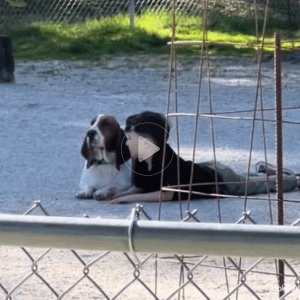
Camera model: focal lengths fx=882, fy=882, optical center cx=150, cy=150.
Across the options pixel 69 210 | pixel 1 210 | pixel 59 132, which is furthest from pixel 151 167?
pixel 59 132

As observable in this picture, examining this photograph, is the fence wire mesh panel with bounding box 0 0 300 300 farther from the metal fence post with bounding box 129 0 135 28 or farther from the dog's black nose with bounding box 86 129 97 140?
the metal fence post with bounding box 129 0 135 28

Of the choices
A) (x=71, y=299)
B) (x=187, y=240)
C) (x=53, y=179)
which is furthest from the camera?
(x=53, y=179)

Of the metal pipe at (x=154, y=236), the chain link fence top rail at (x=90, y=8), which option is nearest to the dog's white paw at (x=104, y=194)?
the metal pipe at (x=154, y=236)

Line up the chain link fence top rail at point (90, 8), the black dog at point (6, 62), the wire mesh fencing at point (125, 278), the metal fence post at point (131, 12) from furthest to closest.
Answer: the chain link fence top rail at point (90, 8) < the metal fence post at point (131, 12) < the black dog at point (6, 62) < the wire mesh fencing at point (125, 278)

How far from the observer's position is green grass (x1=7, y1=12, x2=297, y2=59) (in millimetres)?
12836

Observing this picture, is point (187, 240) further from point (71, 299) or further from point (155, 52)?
point (155, 52)

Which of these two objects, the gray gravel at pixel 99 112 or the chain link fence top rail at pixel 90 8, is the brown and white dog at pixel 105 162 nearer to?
the gray gravel at pixel 99 112

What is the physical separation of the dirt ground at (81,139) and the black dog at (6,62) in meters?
0.19

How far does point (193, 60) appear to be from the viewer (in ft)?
39.3

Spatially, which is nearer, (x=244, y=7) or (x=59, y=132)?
(x=59, y=132)

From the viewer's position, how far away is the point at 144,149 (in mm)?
4766

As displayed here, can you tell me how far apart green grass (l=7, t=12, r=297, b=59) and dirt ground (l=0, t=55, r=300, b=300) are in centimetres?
69

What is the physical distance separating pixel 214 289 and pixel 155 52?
31.2 ft

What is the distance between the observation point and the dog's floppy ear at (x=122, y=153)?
5.04 metres
